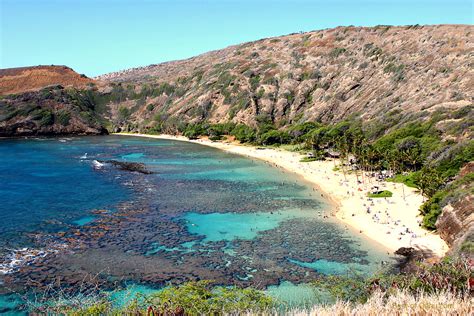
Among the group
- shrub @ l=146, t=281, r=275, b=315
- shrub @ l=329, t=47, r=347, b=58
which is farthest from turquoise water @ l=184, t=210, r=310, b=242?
shrub @ l=329, t=47, r=347, b=58

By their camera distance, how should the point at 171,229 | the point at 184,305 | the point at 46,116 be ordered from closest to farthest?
the point at 184,305, the point at 171,229, the point at 46,116

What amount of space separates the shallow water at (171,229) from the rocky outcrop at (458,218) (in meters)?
7.22

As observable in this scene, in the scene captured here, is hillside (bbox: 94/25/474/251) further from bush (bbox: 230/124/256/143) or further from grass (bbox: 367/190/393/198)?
grass (bbox: 367/190/393/198)

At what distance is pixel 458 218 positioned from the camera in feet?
143

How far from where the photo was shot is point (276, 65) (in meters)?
182

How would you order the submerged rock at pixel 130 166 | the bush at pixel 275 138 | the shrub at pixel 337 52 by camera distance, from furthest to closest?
the shrub at pixel 337 52, the bush at pixel 275 138, the submerged rock at pixel 130 166

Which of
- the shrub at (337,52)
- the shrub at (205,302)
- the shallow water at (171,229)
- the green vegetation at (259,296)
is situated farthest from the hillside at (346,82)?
the shrub at (205,302)

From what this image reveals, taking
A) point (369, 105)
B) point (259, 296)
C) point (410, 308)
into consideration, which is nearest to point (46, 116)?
point (369, 105)

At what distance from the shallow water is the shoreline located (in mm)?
2545

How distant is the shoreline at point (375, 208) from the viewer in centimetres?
4578

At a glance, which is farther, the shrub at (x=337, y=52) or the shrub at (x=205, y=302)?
the shrub at (x=337, y=52)

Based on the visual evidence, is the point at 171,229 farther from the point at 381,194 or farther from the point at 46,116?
the point at 46,116

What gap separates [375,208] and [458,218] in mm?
15530

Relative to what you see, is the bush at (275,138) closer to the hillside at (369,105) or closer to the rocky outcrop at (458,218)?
the hillside at (369,105)
